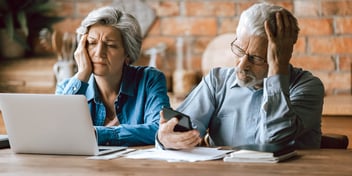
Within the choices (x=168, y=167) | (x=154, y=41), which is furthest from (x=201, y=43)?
(x=168, y=167)

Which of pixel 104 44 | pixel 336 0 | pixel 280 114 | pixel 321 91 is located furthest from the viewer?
pixel 336 0

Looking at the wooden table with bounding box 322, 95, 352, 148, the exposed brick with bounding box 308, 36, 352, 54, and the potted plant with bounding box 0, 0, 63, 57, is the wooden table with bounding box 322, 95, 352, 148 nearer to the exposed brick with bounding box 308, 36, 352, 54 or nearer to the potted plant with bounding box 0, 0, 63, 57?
the exposed brick with bounding box 308, 36, 352, 54

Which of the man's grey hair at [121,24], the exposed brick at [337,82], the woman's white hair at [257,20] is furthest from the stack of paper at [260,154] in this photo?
the exposed brick at [337,82]

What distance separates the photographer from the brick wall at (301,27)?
13.7ft

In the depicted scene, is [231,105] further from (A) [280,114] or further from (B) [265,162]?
(B) [265,162]

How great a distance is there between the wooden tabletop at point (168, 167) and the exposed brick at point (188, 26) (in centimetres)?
193

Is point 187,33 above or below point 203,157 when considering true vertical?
above

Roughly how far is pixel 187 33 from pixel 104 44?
53.6 inches

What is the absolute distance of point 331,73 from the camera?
4.20 metres

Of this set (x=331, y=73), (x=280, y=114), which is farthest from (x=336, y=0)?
(x=280, y=114)

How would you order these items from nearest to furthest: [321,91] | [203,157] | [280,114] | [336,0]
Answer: [203,157]
[280,114]
[321,91]
[336,0]

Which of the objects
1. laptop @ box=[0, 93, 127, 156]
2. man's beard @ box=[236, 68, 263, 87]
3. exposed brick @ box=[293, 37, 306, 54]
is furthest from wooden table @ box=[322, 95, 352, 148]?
laptop @ box=[0, 93, 127, 156]

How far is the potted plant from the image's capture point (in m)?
4.36

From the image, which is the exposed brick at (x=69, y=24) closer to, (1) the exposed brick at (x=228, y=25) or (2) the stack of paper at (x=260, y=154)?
(1) the exposed brick at (x=228, y=25)
